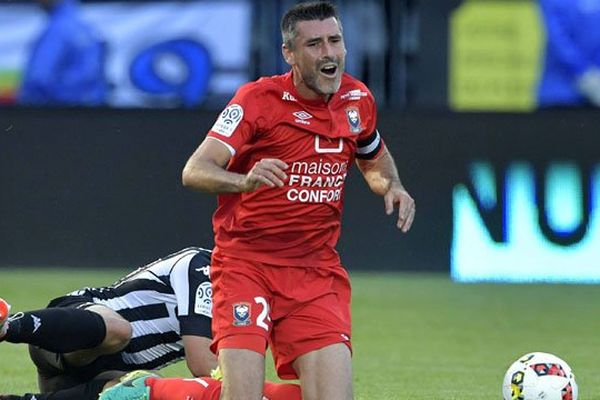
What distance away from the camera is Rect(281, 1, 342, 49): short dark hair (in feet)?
21.4

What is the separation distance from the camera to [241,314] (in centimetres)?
635

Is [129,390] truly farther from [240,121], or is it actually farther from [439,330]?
[439,330]

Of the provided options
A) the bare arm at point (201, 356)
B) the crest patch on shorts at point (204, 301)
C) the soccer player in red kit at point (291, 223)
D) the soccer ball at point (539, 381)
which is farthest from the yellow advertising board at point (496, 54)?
the soccer player in red kit at point (291, 223)

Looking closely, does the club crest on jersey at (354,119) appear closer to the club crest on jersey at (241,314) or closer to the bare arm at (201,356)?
the club crest on jersey at (241,314)

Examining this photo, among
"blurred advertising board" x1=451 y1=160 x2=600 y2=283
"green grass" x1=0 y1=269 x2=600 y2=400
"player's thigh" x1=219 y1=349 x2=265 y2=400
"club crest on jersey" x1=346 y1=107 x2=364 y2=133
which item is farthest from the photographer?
"blurred advertising board" x1=451 y1=160 x2=600 y2=283

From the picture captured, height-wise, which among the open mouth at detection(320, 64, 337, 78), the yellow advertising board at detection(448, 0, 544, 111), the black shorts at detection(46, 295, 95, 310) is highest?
the yellow advertising board at detection(448, 0, 544, 111)

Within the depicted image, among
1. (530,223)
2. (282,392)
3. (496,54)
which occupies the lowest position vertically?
(282,392)

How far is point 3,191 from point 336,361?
22.6 ft

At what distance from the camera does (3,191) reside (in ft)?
41.8

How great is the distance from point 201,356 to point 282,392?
491mm

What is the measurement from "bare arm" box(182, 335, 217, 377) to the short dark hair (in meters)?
1.34

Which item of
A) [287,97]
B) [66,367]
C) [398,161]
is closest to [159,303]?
[66,367]

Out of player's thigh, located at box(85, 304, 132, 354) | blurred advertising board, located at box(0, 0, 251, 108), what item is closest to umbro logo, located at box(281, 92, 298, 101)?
player's thigh, located at box(85, 304, 132, 354)

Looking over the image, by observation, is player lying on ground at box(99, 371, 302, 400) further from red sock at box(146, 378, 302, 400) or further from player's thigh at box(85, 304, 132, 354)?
player's thigh at box(85, 304, 132, 354)
